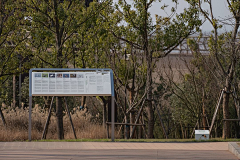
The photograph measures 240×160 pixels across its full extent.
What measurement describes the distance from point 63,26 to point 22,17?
7.24ft

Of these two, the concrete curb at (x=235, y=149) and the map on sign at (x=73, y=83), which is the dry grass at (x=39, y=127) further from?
the concrete curb at (x=235, y=149)

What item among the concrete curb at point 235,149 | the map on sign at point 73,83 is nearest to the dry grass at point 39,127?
the map on sign at point 73,83

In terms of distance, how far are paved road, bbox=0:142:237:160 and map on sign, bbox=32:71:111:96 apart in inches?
74.8

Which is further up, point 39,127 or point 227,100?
Answer: point 227,100

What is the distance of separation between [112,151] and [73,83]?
378 centimetres

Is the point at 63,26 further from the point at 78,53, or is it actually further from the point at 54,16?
the point at 78,53

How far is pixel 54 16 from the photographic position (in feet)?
53.5

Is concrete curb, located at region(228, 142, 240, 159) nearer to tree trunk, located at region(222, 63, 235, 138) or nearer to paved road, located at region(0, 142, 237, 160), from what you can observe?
paved road, located at region(0, 142, 237, 160)

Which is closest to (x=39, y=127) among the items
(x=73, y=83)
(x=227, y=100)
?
(x=73, y=83)

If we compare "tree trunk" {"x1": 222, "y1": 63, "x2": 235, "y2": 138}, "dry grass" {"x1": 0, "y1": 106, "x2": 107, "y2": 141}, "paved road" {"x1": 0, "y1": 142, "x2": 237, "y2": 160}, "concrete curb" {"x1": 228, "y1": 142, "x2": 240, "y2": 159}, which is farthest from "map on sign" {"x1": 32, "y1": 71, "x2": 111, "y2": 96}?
"tree trunk" {"x1": 222, "y1": 63, "x2": 235, "y2": 138}

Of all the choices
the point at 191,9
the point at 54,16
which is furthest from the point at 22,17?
the point at 191,9

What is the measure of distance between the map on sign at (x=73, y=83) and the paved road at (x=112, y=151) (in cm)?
190

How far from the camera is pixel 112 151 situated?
11547 millimetres

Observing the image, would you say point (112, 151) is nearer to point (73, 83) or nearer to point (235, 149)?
point (235, 149)
